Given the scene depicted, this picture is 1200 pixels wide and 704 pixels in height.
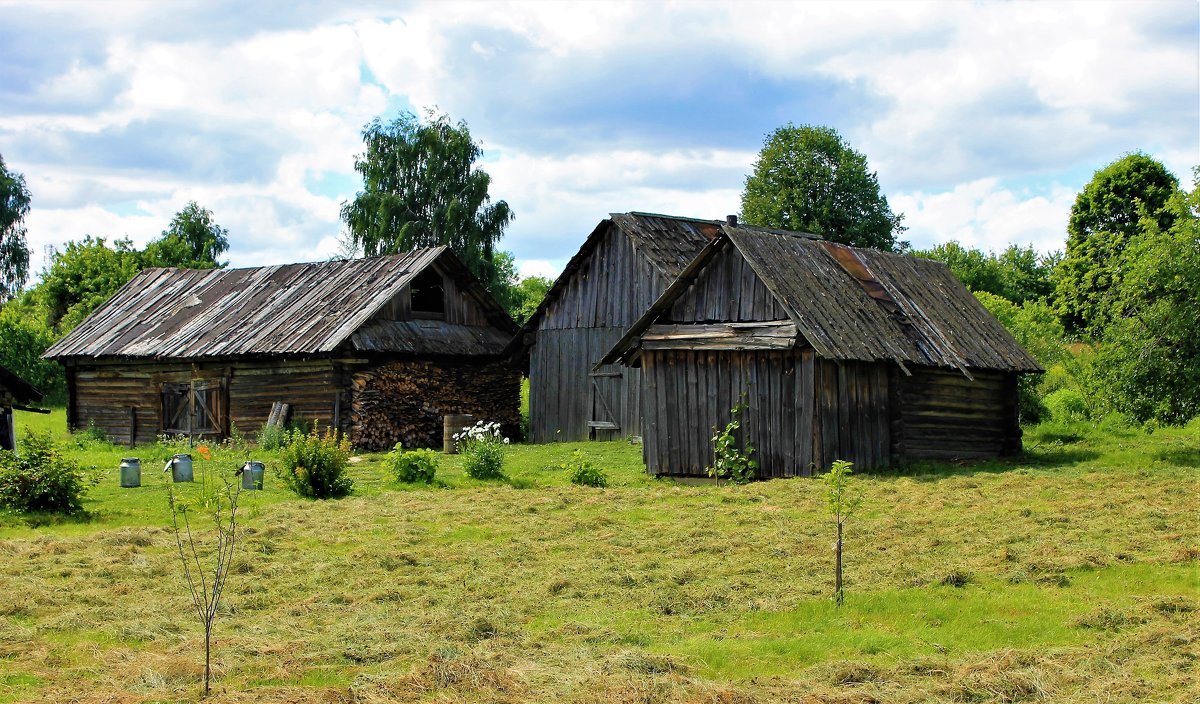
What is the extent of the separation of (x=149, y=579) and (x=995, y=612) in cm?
865

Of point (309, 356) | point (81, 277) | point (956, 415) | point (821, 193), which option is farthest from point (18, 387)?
point (821, 193)

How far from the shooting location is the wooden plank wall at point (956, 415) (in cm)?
2417

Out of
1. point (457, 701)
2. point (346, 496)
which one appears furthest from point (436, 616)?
point (346, 496)

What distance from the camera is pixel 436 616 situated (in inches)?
448

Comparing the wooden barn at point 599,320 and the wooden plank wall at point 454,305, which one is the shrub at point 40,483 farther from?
the wooden plank wall at point 454,305

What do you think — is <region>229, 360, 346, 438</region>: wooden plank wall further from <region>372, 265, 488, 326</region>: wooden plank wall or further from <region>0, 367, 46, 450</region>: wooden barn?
<region>0, 367, 46, 450</region>: wooden barn

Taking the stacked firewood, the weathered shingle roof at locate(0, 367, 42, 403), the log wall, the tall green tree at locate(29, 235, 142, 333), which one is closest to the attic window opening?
the stacked firewood

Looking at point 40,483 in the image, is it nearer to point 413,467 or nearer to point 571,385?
point 413,467

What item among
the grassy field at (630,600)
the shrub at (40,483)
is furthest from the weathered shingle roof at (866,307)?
the shrub at (40,483)

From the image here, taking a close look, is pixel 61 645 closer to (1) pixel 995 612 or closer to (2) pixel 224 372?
(1) pixel 995 612

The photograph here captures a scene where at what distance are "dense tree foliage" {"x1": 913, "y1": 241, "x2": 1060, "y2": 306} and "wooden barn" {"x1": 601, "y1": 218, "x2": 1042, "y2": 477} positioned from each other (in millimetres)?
43334

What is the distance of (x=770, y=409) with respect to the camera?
22125 millimetres

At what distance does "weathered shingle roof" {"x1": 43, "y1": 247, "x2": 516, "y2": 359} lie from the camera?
101ft

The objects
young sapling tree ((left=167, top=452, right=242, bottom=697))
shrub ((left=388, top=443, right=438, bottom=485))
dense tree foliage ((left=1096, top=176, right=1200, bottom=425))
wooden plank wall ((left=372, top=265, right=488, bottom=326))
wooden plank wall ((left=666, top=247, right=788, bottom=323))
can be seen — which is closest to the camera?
young sapling tree ((left=167, top=452, right=242, bottom=697))
